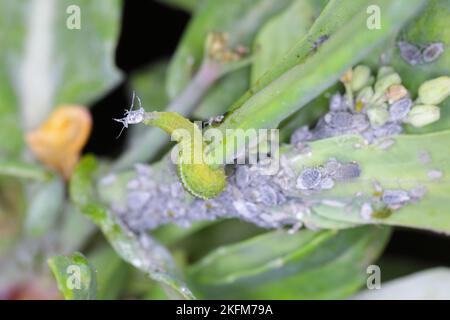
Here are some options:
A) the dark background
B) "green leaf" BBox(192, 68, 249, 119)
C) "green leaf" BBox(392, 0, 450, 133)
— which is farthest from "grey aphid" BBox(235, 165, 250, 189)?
the dark background

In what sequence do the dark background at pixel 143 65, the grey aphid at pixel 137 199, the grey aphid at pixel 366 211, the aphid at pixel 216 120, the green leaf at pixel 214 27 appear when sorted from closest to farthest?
the aphid at pixel 216 120 → the grey aphid at pixel 366 211 → the grey aphid at pixel 137 199 → the green leaf at pixel 214 27 → the dark background at pixel 143 65

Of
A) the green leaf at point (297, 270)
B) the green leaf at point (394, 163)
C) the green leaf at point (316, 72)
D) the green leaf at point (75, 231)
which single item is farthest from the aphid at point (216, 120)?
the green leaf at point (75, 231)

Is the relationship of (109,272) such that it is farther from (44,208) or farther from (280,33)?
(280,33)

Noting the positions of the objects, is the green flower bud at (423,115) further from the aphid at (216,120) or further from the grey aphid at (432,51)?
the aphid at (216,120)

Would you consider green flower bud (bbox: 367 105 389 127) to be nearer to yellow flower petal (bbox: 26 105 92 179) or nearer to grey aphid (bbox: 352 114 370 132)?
grey aphid (bbox: 352 114 370 132)

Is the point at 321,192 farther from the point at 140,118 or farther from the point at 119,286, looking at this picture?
the point at 119,286
